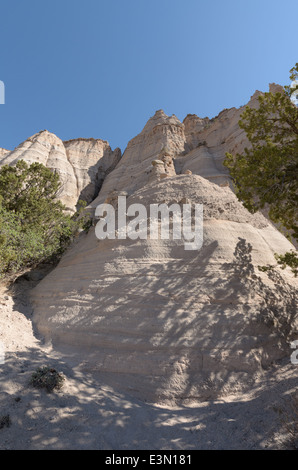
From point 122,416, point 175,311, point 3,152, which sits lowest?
point 122,416

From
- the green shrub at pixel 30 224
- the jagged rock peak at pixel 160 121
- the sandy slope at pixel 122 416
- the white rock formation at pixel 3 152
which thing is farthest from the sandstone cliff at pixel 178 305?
the white rock formation at pixel 3 152

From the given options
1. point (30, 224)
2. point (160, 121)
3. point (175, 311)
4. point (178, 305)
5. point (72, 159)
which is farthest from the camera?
point (72, 159)

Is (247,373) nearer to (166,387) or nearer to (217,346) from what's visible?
(217,346)

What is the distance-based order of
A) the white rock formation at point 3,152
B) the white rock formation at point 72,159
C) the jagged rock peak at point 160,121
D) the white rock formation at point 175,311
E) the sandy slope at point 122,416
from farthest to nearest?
the white rock formation at point 3,152, the jagged rock peak at point 160,121, the white rock formation at point 72,159, the white rock formation at point 175,311, the sandy slope at point 122,416

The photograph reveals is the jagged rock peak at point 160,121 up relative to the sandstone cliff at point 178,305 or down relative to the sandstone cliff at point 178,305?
up

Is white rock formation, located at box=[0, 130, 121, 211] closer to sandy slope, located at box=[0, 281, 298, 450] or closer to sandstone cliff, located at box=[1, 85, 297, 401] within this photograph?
sandstone cliff, located at box=[1, 85, 297, 401]

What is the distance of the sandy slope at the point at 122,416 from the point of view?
4.42 metres

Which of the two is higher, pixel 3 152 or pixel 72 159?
pixel 3 152

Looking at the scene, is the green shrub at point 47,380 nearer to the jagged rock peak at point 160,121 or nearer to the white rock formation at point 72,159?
the white rock formation at point 72,159

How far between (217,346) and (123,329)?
2.68 metres

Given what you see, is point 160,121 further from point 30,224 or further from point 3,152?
point 30,224

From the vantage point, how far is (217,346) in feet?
21.8

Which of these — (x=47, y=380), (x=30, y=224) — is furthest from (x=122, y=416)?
(x=30, y=224)

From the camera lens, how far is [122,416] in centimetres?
515
